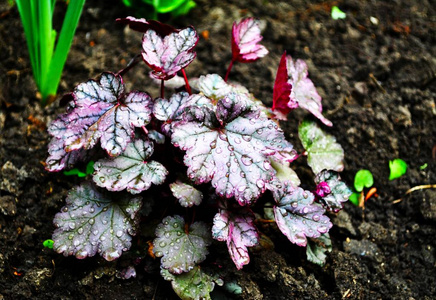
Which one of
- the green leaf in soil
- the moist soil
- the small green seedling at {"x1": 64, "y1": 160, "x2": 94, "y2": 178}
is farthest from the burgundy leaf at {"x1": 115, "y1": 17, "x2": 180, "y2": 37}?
the green leaf in soil

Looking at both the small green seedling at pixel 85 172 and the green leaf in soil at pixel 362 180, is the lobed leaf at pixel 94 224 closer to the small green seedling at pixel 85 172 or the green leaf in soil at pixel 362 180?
the small green seedling at pixel 85 172

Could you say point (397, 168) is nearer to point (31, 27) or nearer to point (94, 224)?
point (94, 224)

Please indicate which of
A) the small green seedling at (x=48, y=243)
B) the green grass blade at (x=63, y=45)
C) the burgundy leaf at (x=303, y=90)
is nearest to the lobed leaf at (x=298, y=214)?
the burgundy leaf at (x=303, y=90)

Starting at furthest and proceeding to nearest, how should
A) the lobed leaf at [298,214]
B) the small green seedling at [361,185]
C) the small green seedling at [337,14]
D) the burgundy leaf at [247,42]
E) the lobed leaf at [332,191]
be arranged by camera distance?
the small green seedling at [337,14]
the small green seedling at [361,185]
the burgundy leaf at [247,42]
the lobed leaf at [332,191]
the lobed leaf at [298,214]

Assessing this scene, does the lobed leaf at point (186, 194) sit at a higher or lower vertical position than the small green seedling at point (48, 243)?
higher

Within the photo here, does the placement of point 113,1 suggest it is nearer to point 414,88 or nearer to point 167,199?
point 167,199

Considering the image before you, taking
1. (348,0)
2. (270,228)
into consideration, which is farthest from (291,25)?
(270,228)

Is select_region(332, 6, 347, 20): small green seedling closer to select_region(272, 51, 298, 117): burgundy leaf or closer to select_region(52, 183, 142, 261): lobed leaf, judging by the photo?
select_region(272, 51, 298, 117): burgundy leaf

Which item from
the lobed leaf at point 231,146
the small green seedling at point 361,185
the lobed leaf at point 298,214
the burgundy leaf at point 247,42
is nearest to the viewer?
the lobed leaf at point 231,146
